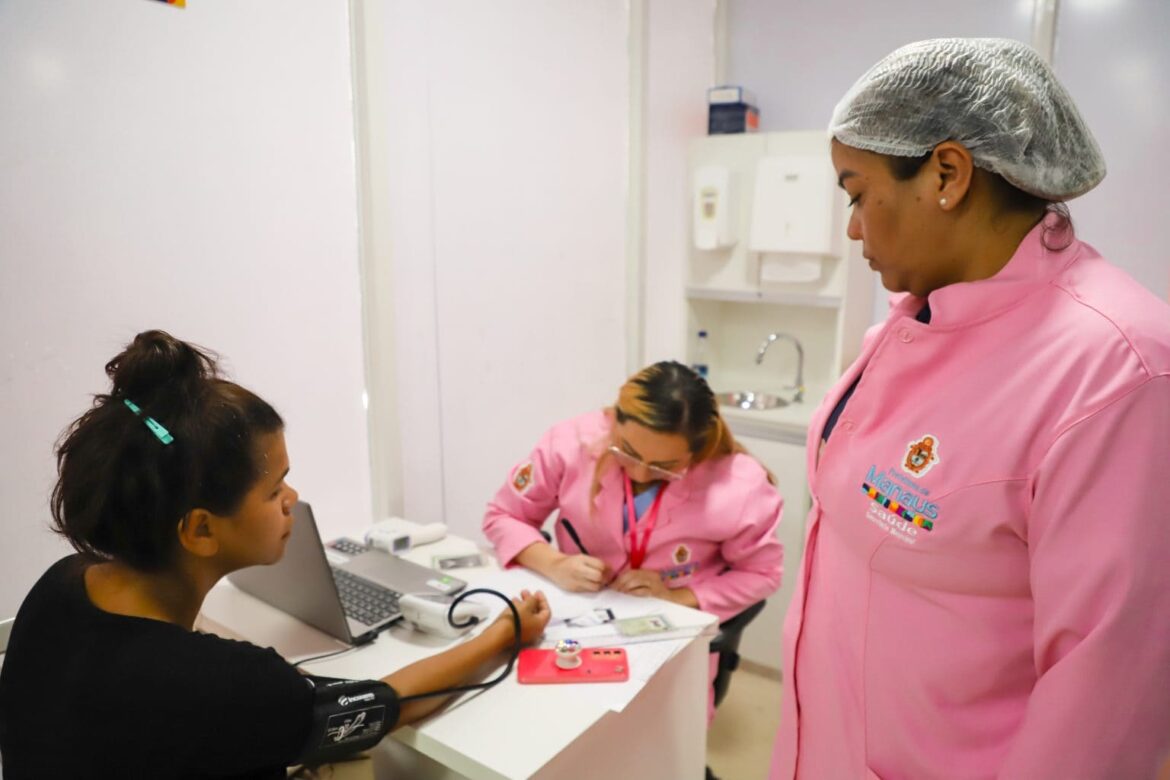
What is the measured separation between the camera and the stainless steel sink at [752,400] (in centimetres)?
318

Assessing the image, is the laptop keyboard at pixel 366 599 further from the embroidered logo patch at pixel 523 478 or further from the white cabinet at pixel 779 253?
the white cabinet at pixel 779 253

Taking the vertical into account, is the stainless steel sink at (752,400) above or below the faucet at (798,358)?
below

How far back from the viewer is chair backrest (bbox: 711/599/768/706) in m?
1.70

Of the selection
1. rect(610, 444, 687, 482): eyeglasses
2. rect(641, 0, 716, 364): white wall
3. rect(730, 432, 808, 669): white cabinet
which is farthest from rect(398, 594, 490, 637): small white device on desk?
rect(641, 0, 716, 364): white wall

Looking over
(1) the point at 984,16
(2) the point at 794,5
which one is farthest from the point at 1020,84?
(2) the point at 794,5

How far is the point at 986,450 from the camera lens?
78 centimetres

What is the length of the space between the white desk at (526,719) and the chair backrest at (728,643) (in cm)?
13

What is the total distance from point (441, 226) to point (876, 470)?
1.52 m

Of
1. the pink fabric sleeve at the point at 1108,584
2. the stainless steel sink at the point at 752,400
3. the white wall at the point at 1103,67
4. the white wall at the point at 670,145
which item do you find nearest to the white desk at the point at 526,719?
the pink fabric sleeve at the point at 1108,584

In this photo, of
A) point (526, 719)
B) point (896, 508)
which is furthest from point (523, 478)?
point (896, 508)

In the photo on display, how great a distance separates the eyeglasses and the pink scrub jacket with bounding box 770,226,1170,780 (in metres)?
0.68

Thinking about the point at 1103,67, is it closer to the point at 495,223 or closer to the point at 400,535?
the point at 495,223

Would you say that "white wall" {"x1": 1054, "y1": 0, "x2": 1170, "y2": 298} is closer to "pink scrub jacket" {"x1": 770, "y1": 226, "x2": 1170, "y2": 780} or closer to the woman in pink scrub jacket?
the woman in pink scrub jacket

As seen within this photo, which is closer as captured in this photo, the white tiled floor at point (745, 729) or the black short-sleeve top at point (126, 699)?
the black short-sleeve top at point (126, 699)
